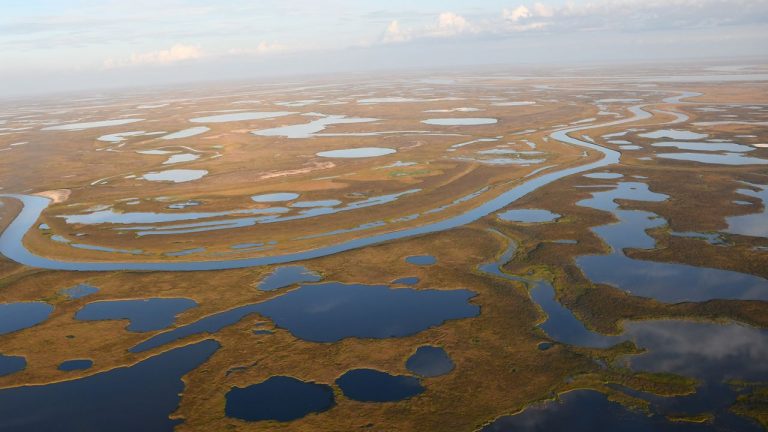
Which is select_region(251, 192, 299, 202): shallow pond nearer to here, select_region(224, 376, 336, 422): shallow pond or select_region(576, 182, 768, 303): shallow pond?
select_region(576, 182, 768, 303): shallow pond

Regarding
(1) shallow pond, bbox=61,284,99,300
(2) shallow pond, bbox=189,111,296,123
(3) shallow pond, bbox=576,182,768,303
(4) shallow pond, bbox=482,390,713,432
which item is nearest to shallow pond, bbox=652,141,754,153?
(3) shallow pond, bbox=576,182,768,303

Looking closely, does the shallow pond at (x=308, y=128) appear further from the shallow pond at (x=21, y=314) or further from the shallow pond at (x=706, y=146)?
the shallow pond at (x=21, y=314)

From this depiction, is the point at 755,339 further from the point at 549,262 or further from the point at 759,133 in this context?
the point at 759,133

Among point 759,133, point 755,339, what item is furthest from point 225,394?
point 759,133

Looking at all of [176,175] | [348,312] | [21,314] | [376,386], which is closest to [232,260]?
[348,312]

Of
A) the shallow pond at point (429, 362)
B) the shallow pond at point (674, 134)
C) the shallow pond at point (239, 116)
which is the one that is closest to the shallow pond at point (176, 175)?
the shallow pond at point (429, 362)
